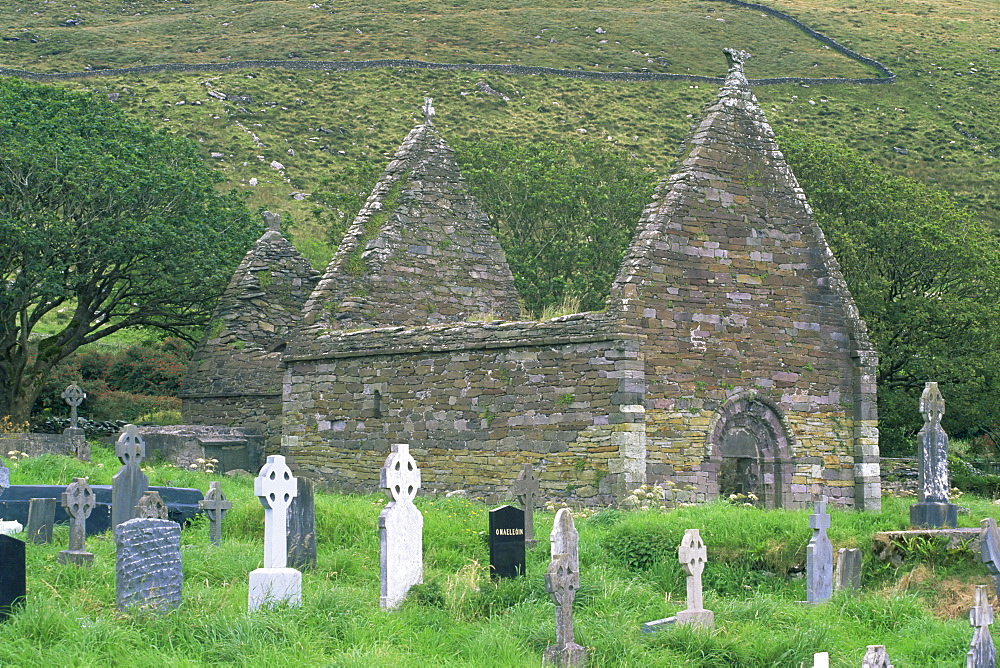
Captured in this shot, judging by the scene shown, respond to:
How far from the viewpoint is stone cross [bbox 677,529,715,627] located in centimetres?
1027

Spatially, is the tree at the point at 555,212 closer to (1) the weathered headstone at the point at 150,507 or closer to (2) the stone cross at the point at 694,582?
(2) the stone cross at the point at 694,582

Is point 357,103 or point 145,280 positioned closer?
point 145,280

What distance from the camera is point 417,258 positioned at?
71.6 feet

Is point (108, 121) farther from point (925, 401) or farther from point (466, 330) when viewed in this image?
point (925, 401)

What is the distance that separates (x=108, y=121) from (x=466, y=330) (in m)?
15.7

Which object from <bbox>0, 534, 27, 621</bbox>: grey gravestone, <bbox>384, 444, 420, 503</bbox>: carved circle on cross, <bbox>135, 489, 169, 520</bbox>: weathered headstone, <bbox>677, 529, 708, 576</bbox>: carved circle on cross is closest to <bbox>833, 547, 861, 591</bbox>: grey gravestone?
<bbox>677, 529, 708, 576</bbox>: carved circle on cross

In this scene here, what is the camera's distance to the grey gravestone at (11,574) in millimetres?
9023

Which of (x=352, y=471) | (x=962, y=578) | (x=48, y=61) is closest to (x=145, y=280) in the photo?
(x=352, y=471)

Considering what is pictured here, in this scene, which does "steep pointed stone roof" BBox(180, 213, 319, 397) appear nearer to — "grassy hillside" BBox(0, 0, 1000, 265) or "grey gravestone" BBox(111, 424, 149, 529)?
"grey gravestone" BBox(111, 424, 149, 529)

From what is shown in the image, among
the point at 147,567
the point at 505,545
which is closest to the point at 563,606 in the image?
the point at 505,545

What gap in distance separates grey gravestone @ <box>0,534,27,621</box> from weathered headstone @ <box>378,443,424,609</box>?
9.68 feet

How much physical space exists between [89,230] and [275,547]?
17.8 metres

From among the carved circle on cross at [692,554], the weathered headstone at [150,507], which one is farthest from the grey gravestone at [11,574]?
the carved circle on cross at [692,554]

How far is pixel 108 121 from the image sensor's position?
29547 millimetres
